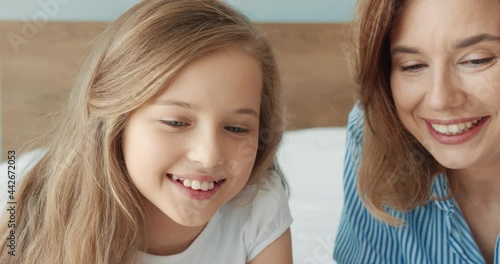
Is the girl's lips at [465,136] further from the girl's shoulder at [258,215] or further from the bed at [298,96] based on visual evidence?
the bed at [298,96]

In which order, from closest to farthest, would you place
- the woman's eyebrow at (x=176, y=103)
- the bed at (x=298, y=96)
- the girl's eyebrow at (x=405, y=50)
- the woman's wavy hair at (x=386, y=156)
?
1. the woman's eyebrow at (x=176, y=103)
2. the girl's eyebrow at (x=405, y=50)
3. the woman's wavy hair at (x=386, y=156)
4. the bed at (x=298, y=96)

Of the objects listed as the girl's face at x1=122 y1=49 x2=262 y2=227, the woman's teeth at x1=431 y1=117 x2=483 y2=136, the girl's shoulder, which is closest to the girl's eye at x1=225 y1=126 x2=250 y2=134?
the girl's face at x1=122 y1=49 x2=262 y2=227

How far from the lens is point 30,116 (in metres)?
2.46

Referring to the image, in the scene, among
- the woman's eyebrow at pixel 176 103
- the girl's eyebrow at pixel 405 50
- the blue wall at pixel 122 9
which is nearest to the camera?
the woman's eyebrow at pixel 176 103

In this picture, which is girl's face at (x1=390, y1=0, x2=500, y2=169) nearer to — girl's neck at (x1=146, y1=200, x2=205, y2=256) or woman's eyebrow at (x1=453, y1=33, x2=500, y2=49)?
woman's eyebrow at (x1=453, y1=33, x2=500, y2=49)

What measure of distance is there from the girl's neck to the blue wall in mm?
1068

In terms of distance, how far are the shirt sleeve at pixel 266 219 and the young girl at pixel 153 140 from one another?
67 millimetres

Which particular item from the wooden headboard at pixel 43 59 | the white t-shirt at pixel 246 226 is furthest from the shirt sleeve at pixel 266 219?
the wooden headboard at pixel 43 59

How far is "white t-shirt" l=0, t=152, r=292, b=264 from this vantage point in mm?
1266

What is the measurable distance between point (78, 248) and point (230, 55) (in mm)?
412

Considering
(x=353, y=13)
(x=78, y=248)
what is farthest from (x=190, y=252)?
(x=353, y=13)

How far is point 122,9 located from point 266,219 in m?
1.42

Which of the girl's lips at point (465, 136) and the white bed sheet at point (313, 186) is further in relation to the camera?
the white bed sheet at point (313, 186)

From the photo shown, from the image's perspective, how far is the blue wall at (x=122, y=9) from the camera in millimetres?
2350
